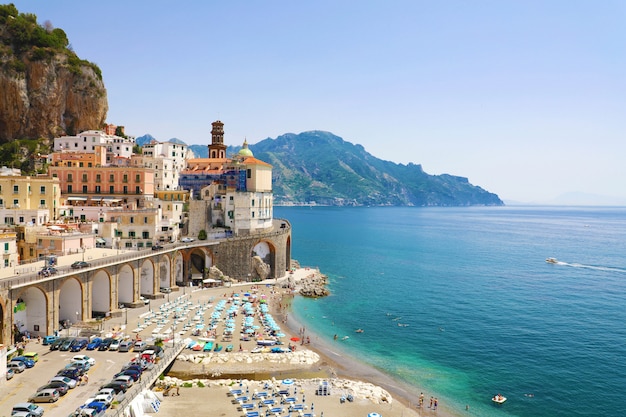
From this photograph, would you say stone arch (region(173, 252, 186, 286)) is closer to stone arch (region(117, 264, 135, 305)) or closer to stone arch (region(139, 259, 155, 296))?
stone arch (region(139, 259, 155, 296))

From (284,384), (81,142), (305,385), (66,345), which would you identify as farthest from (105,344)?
(81,142)

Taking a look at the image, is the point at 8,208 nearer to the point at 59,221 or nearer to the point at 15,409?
the point at 59,221

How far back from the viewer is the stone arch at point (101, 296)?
56.1 meters

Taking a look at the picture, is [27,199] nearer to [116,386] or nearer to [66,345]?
[66,345]

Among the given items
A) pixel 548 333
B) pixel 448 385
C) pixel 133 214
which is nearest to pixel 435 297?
pixel 548 333

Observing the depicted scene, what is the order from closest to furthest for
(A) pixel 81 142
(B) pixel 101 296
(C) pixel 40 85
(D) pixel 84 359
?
(D) pixel 84 359
(B) pixel 101 296
(A) pixel 81 142
(C) pixel 40 85

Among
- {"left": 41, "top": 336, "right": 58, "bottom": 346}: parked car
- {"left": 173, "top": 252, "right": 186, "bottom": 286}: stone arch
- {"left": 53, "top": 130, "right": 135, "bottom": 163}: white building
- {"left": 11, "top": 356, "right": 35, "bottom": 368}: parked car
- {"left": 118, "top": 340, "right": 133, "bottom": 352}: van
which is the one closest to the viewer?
{"left": 11, "top": 356, "right": 35, "bottom": 368}: parked car

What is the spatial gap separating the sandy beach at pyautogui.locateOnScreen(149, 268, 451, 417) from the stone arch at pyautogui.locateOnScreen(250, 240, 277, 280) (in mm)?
26487

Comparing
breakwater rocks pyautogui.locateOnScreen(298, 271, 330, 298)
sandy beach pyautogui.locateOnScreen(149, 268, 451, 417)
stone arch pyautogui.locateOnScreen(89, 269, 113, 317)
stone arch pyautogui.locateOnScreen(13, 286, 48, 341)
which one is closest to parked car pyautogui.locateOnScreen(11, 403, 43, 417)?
sandy beach pyautogui.locateOnScreen(149, 268, 451, 417)

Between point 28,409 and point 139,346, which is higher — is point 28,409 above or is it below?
above

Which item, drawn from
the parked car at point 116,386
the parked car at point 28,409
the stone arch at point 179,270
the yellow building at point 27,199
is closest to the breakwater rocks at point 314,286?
the stone arch at point 179,270

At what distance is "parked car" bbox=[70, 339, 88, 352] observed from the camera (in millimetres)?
42656

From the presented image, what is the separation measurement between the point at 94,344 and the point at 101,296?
13819mm

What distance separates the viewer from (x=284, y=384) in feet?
136
